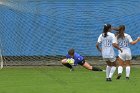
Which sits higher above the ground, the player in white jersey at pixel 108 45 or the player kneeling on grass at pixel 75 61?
the player in white jersey at pixel 108 45

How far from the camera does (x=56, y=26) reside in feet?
87.8

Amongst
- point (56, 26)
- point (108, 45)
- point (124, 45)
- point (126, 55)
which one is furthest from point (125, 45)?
point (56, 26)

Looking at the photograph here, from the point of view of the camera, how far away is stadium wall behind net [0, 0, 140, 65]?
2639cm

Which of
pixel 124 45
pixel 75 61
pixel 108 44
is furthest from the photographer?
pixel 75 61

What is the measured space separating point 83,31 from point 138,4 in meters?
3.14

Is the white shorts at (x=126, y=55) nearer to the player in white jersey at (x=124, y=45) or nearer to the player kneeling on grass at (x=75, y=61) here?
the player in white jersey at (x=124, y=45)

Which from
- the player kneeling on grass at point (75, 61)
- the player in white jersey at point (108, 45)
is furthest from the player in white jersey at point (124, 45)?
the player kneeling on grass at point (75, 61)

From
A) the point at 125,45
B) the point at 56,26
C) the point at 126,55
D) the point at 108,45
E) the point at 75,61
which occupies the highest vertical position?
the point at 108,45

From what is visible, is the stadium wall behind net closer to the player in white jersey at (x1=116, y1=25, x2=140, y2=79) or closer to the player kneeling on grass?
the player kneeling on grass

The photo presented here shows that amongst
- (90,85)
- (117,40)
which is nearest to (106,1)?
(117,40)

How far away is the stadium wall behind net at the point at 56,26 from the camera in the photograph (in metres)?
26.4

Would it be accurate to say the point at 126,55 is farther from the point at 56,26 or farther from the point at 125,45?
the point at 56,26

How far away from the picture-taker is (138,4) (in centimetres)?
2677

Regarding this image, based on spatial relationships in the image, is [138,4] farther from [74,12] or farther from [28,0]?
[28,0]
